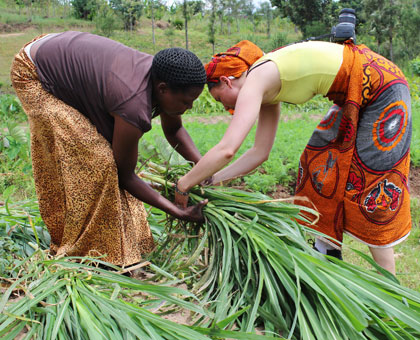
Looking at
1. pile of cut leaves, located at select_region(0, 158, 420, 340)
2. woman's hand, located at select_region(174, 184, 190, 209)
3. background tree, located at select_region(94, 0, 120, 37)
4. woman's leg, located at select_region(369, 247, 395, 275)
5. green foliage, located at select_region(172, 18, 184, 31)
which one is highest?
woman's hand, located at select_region(174, 184, 190, 209)

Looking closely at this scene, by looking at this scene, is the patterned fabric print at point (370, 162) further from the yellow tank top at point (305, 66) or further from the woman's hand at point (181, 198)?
the woman's hand at point (181, 198)

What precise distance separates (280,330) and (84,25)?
24.6 metres

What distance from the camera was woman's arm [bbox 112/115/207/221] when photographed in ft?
6.35

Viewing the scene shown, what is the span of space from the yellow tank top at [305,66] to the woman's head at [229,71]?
7 cm

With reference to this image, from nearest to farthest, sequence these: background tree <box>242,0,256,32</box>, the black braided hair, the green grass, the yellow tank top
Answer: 1. the black braided hair
2. the yellow tank top
3. the green grass
4. background tree <box>242,0,256,32</box>

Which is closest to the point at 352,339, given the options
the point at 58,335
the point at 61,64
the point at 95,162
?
the point at 58,335

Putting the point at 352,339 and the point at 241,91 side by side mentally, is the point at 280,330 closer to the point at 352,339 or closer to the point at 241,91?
the point at 352,339

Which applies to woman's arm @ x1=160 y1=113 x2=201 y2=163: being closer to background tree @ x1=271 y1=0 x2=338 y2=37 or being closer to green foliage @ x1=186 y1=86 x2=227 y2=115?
green foliage @ x1=186 y1=86 x2=227 y2=115

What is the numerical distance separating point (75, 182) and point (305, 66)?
123 cm

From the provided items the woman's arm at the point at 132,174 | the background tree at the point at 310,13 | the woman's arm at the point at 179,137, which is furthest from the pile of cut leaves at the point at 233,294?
the background tree at the point at 310,13

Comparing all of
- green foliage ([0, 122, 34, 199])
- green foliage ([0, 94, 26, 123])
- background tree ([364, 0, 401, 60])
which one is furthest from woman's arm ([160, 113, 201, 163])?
background tree ([364, 0, 401, 60])

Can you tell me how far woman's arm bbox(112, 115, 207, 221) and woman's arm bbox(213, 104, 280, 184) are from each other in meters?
0.38

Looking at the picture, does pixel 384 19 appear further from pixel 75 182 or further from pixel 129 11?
pixel 75 182

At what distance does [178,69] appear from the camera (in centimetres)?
187
